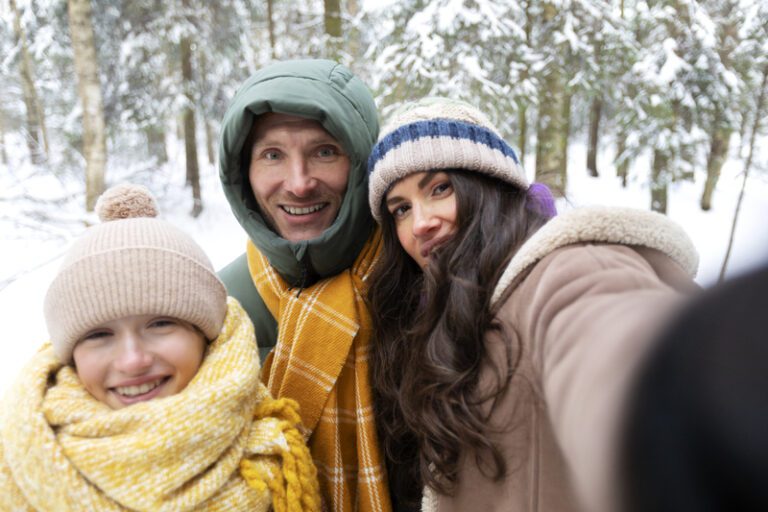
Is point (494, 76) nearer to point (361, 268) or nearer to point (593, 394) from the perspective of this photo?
point (361, 268)

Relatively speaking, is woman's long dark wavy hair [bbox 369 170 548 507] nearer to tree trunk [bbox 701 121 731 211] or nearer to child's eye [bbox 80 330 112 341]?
child's eye [bbox 80 330 112 341]

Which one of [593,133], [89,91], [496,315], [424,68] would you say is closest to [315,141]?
[496,315]

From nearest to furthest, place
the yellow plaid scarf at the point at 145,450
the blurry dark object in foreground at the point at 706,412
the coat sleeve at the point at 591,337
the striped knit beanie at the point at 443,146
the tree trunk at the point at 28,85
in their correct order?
the blurry dark object in foreground at the point at 706,412 → the coat sleeve at the point at 591,337 → the yellow plaid scarf at the point at 145,450 → the striped knit beanie at the point at 443,146 → the tree trunk at the point at 28,85

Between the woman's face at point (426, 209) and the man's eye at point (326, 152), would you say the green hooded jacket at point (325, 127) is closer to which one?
the man's eye at point (326, 152)

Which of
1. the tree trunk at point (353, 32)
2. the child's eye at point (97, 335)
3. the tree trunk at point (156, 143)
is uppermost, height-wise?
the tree trunk at point (353, 32)

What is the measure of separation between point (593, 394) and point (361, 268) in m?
1.56

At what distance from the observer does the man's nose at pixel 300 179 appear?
1984 millimetres

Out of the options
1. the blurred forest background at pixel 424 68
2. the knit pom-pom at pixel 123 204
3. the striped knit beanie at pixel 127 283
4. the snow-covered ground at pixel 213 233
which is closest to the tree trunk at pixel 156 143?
the blurred forest background at pixel 424 68

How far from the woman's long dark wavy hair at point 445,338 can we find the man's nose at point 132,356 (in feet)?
2.60

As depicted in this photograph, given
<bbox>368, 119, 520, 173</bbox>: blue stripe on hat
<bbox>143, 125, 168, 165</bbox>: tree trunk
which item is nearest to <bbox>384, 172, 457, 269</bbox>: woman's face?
<bbox>368, 119, 520, 173</bbox>: blue stripe on hat

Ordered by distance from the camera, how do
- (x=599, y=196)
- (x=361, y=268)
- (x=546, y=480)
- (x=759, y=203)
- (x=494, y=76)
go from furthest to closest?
(x=599, y=196)
(x=759, y=203)
(x=494, y=76)
(x=361, y=268)
(x=546, y=480)

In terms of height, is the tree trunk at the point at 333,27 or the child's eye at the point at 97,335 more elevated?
the tree trunk at the point at 333,27

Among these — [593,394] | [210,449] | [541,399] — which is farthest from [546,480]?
[210,449]

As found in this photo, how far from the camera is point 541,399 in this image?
1.17 metres
